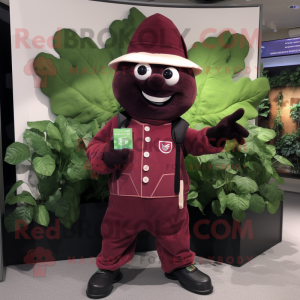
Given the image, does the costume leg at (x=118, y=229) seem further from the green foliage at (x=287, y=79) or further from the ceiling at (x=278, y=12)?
the green foliage at (x=287, y=79)

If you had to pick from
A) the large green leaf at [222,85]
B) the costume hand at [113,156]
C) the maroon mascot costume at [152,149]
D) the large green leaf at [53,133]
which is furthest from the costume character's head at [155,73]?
the large green leaf at [222,85]

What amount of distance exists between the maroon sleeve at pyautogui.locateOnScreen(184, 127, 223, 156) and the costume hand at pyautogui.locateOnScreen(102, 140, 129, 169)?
1.12ft

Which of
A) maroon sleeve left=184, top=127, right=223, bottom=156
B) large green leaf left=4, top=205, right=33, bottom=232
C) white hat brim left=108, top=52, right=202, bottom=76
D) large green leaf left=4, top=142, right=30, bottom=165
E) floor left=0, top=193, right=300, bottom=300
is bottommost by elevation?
floor left=0, top=193, right=300, bottom=300

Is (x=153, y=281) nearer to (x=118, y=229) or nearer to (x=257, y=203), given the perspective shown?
(x=118, y=229)

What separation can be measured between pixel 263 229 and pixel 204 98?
989mm

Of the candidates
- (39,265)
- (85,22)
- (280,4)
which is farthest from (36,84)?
(280,4)

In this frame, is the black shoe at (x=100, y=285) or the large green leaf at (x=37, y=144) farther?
the large green leaf at (x=37, y=144)

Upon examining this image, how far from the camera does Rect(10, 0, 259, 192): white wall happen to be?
2195mm

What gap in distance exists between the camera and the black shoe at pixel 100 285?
5.56ft

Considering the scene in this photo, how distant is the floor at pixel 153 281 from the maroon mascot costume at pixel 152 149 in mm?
104

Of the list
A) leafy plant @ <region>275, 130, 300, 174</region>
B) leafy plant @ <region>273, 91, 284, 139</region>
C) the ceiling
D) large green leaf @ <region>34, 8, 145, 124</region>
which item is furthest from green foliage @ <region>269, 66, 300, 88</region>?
large green leaf @ <region>34, 8, 145, 124</region>

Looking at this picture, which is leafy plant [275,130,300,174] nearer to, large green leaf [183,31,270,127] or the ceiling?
the ceiling

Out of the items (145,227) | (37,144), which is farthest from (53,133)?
(145,227)

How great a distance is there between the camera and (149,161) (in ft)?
5.44
